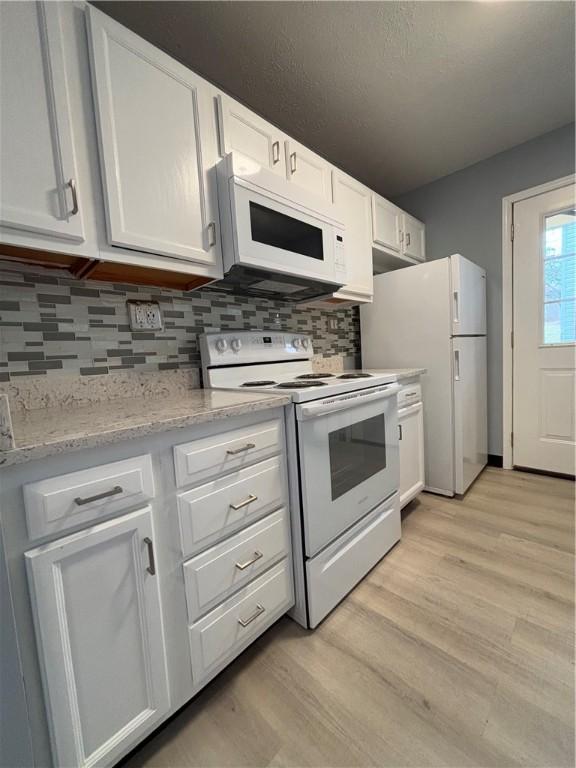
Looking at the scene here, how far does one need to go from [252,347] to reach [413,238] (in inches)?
71.9

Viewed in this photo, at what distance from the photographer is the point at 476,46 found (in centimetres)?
147

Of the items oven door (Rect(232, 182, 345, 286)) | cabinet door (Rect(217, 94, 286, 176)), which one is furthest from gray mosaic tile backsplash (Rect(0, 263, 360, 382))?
cabinet door (Rect(217, 94, 286, 176))

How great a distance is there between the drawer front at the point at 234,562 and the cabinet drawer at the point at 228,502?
34 mm

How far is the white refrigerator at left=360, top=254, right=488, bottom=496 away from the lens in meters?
2.02

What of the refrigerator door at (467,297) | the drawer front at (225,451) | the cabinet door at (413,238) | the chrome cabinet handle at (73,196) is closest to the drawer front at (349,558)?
the drawer front at (225,451)

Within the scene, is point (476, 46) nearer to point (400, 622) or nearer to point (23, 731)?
point (400, 622)

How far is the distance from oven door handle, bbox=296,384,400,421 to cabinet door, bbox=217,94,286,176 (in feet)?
3.46

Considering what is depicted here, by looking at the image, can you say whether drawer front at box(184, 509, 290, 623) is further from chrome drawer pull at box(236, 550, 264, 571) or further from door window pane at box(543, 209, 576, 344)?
door window pane at box(543, 209, 576, 344)

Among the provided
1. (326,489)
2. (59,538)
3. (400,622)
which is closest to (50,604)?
(59,538)

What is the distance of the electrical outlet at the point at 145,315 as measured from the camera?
50.6 inches

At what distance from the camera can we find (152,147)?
1043 millimetres

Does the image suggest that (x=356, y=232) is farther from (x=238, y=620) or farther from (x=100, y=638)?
(x=100, y=638)

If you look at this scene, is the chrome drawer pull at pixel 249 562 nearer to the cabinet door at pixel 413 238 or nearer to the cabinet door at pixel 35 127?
the cabinet door at pixel 35 127

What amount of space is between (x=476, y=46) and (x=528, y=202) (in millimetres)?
1230
